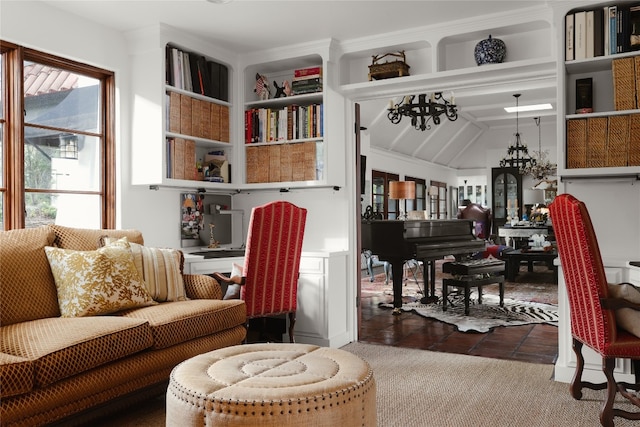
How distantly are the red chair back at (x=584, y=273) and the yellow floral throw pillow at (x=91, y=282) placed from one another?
240 cm

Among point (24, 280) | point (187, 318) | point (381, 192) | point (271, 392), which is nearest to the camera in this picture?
point (271, 392)

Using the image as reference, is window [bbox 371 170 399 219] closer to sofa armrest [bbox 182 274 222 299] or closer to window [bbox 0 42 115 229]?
window [bbox 0 42 115 229]

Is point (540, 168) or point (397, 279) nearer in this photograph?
point (397, 279)

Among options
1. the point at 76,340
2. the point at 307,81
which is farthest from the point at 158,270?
the point at 307,81

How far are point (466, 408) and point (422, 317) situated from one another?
265 cm

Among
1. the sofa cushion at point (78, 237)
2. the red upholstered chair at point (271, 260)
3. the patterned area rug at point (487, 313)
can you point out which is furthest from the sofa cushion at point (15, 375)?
the patterned area rug at point (487, 313)

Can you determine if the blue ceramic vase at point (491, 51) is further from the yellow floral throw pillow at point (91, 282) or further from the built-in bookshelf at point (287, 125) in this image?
the yellow floral throw pillow at point (91, 282)

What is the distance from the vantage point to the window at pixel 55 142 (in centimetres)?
346

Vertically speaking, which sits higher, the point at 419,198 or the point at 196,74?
the point at 196,74

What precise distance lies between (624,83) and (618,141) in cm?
36

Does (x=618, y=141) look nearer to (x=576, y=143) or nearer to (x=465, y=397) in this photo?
(x=576, y=143)

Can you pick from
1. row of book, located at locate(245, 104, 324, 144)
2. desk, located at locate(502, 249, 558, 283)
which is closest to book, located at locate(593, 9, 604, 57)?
row of book, located at locate(245, 104, 324, 144)

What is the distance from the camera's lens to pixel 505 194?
13141mm

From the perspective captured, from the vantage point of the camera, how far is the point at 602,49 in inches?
133
